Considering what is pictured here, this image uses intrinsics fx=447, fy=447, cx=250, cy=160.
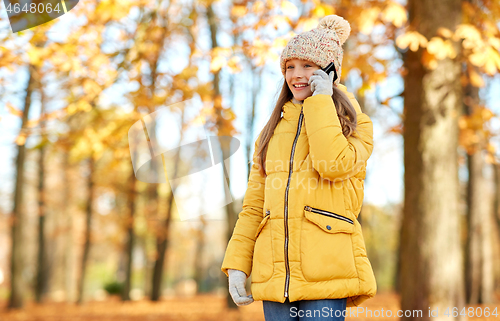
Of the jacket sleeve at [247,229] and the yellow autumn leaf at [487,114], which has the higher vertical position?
the yellow autumn leaf at [487,114]

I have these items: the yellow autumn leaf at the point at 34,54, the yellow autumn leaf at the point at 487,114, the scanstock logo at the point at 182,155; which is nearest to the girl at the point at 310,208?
the scanstock logo at the point at 182,155

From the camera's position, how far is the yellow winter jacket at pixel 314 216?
184 cm

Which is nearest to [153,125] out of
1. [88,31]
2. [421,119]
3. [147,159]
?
[147,159]

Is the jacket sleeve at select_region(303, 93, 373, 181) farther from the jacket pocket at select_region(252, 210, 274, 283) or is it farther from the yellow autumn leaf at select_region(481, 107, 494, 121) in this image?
the yellow autumn leaf at select_region(481, 107, 494, 121)

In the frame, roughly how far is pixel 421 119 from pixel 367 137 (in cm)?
329

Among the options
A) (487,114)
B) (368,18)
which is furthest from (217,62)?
(487,114)

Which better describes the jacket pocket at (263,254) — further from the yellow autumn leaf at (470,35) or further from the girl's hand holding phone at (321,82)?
the yellow autumn leaf at (470,35)

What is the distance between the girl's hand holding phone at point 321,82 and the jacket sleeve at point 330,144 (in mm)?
38

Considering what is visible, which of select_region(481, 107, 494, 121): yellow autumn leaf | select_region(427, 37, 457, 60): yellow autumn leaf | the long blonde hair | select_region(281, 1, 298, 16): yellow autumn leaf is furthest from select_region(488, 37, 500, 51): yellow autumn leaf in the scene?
the long blonde hair

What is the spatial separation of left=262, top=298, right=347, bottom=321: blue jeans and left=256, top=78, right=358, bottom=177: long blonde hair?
0.61m

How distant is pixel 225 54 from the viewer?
512cm

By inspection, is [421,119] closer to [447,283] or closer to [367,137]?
[447,283]

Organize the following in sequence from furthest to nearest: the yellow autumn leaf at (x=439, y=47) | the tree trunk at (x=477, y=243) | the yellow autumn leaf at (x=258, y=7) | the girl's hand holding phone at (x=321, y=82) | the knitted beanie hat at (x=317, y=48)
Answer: the tree trunk at (x=477, y=243) → the yellow autumn leaf at (x=258, y=7) → the yellow autumn leaf at (x=439, y=47) → the knitted beanie hat at (x=317, y=48) → the girl's hand holding phone at (x=321, y=82)

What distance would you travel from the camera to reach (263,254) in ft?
6.45
